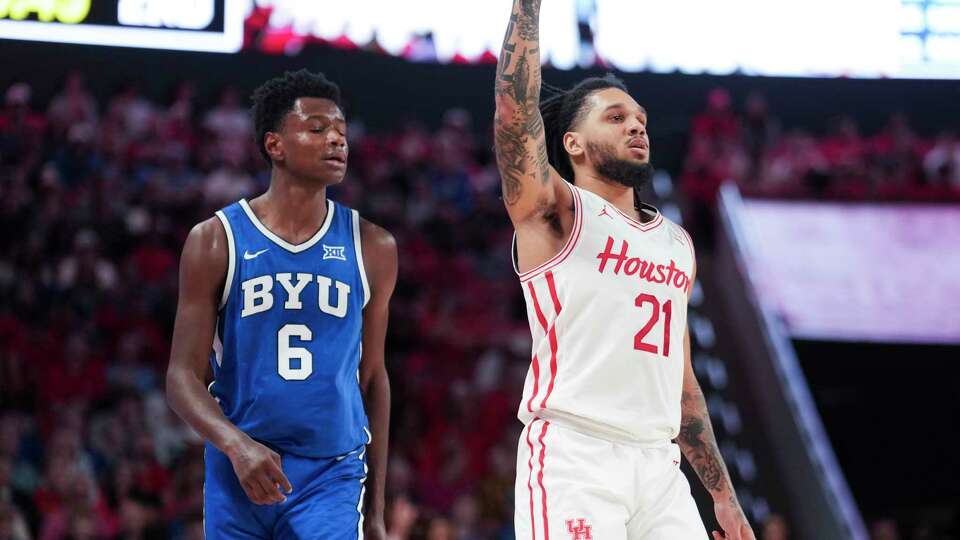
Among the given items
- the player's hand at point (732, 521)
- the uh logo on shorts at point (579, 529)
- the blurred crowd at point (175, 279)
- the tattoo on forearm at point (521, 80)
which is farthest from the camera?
the blurred crowd at point (175, 279)

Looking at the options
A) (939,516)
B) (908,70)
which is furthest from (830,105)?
(939,516)

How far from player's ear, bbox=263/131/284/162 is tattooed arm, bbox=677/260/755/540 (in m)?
1.53

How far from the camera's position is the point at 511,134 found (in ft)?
13.9

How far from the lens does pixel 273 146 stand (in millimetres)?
4852

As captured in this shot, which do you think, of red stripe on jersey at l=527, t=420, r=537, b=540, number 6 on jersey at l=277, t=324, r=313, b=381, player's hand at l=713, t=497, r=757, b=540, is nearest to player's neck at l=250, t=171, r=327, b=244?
number 6 on jersey at l=277, t=324, r=313, b=381

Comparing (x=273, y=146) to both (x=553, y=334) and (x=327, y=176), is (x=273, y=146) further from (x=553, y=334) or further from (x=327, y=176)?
(x=553, y=334)

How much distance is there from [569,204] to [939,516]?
1040cm

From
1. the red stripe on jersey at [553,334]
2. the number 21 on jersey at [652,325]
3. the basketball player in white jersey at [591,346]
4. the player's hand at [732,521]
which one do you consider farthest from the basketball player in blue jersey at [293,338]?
the player's hand at [732,521]

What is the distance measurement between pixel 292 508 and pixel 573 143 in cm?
158

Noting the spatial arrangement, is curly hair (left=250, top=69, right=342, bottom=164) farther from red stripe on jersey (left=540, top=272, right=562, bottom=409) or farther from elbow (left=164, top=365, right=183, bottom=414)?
red stripe on jersey (left=540, top=272, right=562, bottom=409)

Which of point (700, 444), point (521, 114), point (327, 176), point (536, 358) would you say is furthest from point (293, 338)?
point (700, 444)

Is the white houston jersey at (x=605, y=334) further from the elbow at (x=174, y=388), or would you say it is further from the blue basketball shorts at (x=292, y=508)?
the elbow at (x=174, y=388)

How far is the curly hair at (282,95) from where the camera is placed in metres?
4.84

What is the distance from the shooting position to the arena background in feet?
35.4
